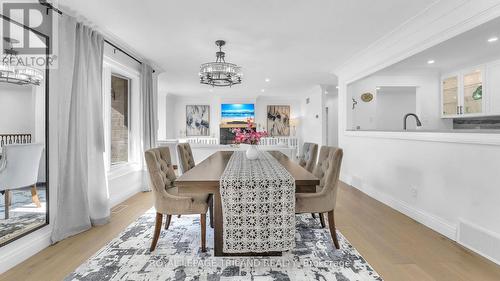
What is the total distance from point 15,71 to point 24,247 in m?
1.54

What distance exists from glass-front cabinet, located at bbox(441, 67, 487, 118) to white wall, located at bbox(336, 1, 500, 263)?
5.90 ft

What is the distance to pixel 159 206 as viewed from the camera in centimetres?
227

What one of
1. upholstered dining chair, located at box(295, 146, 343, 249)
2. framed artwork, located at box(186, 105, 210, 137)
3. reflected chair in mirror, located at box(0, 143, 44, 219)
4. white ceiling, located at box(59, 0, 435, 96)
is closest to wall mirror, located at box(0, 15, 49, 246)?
reflected chair in mirror, located at box(0, 143, 44, 219)

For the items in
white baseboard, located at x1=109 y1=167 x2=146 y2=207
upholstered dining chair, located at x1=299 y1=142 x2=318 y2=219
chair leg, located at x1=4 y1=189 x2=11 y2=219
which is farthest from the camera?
white baseboard, located at x1=109 y1=167 x2=146 y2=207

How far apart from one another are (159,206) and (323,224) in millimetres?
1790

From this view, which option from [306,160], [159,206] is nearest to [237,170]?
[159,206]

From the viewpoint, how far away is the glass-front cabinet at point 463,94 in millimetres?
4113

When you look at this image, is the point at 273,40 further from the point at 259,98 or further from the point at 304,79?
the point at 259,98

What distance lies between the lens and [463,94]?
4.49 meters

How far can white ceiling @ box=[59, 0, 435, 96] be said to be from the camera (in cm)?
259

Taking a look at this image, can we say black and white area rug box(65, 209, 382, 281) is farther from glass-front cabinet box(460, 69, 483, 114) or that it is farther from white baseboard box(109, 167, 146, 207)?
glass-front cabinet box(460, 69, 483, 114)

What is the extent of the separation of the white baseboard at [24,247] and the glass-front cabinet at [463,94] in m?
6.16

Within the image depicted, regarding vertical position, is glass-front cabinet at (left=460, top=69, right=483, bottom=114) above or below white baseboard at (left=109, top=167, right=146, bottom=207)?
above

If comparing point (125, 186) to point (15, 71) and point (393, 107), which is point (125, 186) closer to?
point (15, 71)
